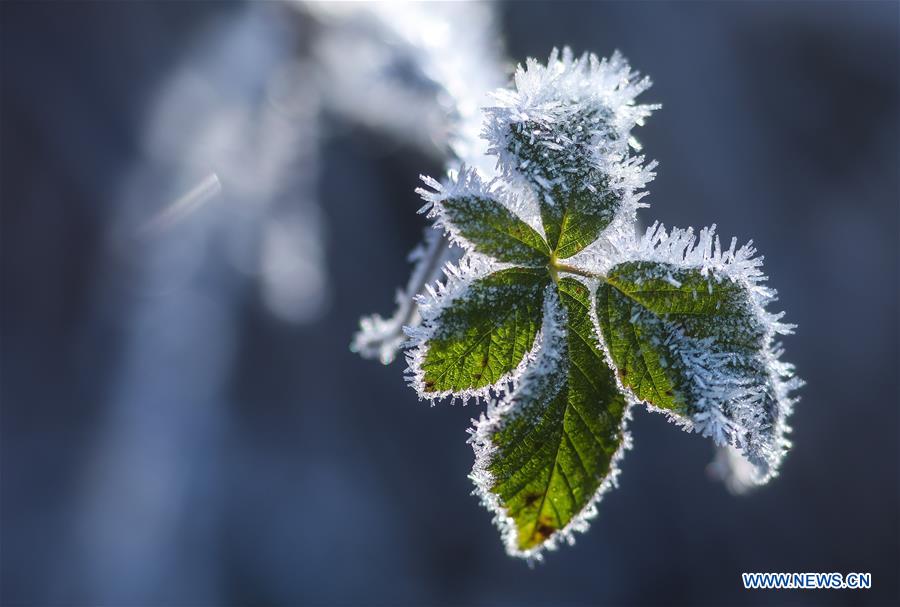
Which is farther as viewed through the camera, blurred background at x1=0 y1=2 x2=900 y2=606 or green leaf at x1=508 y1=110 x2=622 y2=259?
blurred background at x1=0 y1=2 x2=900 y2=606

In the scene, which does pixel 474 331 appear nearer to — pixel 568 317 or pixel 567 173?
pixel 568 317

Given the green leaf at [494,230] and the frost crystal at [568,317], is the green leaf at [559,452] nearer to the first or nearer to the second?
the frost crystal at [568,317]

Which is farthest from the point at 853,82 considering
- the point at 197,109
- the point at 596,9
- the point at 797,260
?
the point at 197,109

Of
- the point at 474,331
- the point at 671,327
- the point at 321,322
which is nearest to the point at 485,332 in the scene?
the point at 474,331

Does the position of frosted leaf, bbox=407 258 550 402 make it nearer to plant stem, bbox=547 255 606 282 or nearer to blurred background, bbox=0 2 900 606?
plant stem, bbox=547 255 606 282

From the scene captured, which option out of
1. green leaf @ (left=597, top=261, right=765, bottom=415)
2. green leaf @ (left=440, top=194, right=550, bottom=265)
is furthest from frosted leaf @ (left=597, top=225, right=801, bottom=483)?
green leaf @ (left=440, top=194, right=550, bottom=265)

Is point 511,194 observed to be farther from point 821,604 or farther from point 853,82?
point 821,604
